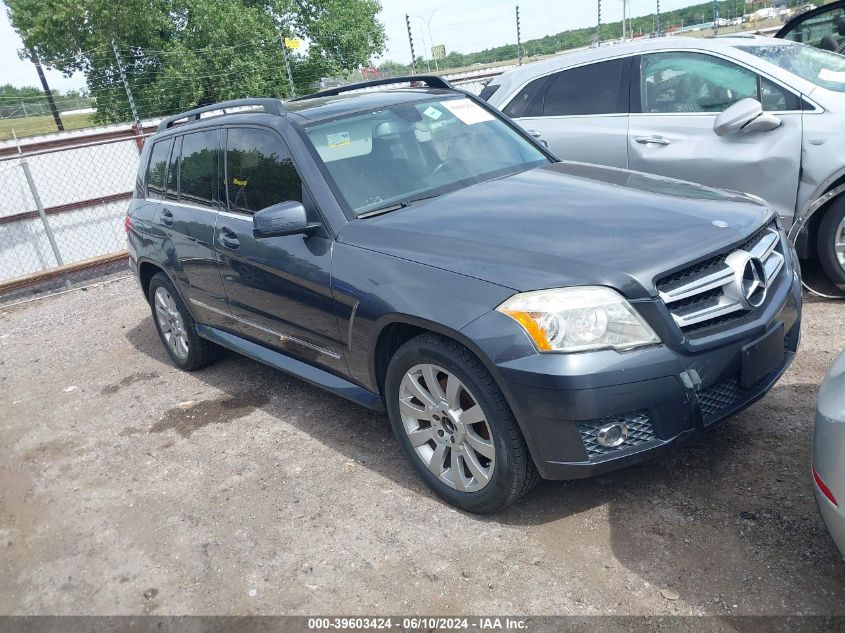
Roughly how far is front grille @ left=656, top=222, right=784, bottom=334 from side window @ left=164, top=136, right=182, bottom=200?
3.50m

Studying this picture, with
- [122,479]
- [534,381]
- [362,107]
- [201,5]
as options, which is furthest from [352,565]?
[201,5]

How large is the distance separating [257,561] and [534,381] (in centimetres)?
147

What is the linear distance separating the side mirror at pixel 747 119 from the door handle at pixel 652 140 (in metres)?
0.49

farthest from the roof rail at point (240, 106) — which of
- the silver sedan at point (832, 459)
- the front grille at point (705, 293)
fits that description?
the silver sedan at point (832, 459)

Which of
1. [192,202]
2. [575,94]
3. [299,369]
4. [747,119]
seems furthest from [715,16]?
[299,369]

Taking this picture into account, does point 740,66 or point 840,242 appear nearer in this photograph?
point 840,242

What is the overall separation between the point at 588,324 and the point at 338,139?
1.88 meters

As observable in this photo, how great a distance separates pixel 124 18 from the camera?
31.6m

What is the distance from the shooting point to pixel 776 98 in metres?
5.21

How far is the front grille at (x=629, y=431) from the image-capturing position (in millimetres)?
2834

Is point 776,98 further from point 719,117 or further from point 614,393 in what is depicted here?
point 614,393

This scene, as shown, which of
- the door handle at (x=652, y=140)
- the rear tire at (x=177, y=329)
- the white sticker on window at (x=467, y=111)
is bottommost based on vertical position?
the rear tire at (x=177, y=329)

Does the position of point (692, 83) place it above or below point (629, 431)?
above

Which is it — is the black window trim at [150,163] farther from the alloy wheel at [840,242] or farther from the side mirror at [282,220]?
the alloy wheel at [840,242]
